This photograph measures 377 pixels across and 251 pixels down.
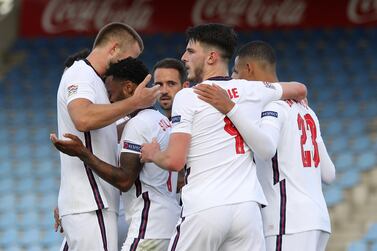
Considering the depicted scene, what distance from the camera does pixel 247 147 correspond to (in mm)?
4902

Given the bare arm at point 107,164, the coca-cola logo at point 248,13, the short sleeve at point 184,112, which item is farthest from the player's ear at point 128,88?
the coca-cola logo at point 248,13

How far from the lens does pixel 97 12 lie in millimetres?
13289

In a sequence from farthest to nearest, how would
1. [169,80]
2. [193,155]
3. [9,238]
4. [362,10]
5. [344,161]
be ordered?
[362,10] < [344,161] < [9,238] < [169,80] < [193,155]

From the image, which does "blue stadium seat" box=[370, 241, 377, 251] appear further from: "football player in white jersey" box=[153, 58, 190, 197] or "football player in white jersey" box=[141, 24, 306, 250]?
"football player in white jersey" box=[141, 24, 306, 250]

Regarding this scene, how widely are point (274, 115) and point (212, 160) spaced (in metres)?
0.51

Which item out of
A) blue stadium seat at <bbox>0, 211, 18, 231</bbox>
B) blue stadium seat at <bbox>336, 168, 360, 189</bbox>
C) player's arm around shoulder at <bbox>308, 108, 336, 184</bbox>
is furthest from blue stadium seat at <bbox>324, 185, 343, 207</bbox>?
player's arm around shoulder at <bbox>308, 108, 336, 184</bbox>

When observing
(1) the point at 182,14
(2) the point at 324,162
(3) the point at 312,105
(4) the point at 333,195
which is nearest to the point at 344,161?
(4) the point at 333,195

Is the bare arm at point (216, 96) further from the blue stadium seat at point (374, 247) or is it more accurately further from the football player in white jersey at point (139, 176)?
the blue stadium seat at point (374, 247)

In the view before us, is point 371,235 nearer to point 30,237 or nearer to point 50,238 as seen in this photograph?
point 50,238

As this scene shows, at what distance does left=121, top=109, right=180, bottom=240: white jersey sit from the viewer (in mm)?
5141

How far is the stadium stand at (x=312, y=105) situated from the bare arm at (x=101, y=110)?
16.2 feet

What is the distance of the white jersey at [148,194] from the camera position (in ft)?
16.9

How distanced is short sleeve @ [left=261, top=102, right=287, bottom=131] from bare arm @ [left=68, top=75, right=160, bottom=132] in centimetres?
66

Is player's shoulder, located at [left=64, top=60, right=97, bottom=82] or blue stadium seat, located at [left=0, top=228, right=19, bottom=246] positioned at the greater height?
player's shoulder, located at [left=64, top=60, right=97, bottom=82]
